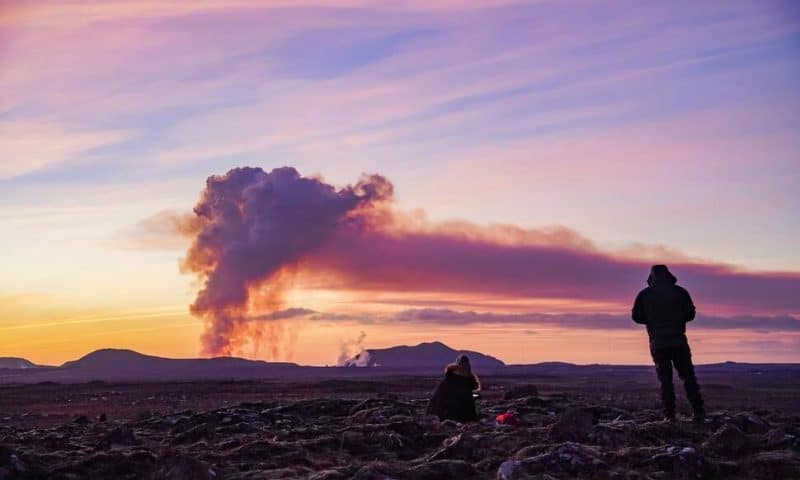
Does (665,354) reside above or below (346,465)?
above

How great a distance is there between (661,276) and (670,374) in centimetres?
242

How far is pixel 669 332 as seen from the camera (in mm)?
22297

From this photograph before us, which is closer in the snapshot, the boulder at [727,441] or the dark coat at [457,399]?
the boulder at [727,441]

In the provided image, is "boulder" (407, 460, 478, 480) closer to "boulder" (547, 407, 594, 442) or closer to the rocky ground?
the rocky ground

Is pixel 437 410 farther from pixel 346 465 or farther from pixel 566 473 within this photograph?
pixel 566 473

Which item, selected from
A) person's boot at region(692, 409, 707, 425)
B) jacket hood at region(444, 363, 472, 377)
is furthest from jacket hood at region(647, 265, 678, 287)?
jacket hood at region(444, 363, 472, 377)

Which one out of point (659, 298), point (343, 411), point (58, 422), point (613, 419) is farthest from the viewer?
point (58, 422)

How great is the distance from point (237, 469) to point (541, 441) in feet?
21.6

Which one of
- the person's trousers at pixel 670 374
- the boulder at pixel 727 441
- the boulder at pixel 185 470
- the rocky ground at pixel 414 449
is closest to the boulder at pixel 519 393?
the rocky ground at pixel 414 449

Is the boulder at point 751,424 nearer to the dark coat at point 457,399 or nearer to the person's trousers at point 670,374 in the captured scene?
the person's trousers at point 670,374

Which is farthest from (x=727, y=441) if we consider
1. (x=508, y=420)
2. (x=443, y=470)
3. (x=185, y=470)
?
(x=185, y=470)

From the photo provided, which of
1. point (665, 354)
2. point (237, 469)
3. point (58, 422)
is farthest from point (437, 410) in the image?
point (58, 422)

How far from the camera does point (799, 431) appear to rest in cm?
2088

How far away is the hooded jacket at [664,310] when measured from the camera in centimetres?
2228
